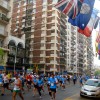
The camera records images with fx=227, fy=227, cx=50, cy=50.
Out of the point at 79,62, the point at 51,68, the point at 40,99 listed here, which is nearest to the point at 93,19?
the point at 40,99

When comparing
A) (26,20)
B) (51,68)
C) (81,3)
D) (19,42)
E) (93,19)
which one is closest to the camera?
(81,3)

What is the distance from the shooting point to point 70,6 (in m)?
14.3

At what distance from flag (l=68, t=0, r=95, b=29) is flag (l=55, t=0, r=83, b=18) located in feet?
1.01

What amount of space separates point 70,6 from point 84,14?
4.01ft

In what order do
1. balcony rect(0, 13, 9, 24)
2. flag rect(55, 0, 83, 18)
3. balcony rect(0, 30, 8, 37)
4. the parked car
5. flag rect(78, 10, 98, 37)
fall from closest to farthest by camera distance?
flag rect(55, 0, 83, 18) → the parked car → flag rect(78, 10, 98, 37) → balcony rect(0, 13, 9, 24) → balcony rect(0, 30, 8, 37)

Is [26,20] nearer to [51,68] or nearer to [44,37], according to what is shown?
[44,37]

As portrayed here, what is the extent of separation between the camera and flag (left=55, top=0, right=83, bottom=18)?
14273 millimetres

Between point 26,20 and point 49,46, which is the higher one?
point 26,20

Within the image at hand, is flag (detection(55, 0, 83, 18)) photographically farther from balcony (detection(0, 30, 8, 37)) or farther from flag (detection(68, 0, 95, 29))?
balcony (detection(0, 30, 8, 37))

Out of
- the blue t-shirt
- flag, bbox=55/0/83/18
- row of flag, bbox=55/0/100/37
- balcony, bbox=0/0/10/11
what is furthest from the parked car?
balcony, bbox=0/0/10/11

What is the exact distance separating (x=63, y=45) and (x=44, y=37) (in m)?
9.85

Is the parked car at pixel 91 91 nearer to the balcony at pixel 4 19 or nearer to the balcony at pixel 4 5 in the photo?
the balcony at pixel 4 19

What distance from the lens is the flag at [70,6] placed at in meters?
14.3

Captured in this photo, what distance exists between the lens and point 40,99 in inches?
596
